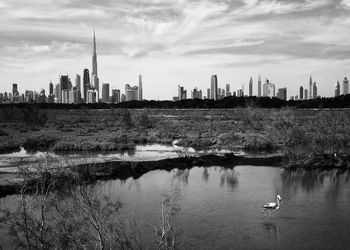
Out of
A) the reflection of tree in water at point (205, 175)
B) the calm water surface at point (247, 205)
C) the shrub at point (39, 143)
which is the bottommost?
the calm water surface at point (247, 205)

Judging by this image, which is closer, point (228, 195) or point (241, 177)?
point (228, 195)

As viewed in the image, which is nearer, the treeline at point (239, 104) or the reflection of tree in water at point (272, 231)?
the reflection of tree in water at point (272, 231)

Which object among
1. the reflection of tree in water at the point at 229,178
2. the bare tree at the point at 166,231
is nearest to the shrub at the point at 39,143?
the reflection of tree in water at the point at 229,178

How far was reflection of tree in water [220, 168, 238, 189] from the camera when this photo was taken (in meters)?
21.0

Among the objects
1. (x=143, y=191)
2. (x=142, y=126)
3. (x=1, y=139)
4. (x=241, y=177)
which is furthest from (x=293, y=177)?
(x=142, y=126)

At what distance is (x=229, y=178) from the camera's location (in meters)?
22.8

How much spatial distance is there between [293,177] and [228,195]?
6098 mm

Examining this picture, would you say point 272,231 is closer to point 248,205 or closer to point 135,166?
point 248,205

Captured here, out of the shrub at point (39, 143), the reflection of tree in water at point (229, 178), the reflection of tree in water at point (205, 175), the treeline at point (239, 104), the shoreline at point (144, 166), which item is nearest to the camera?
the shoreline at point (144, 166)

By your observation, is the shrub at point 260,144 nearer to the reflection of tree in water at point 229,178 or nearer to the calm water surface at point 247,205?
the calm water surface at point 247,205

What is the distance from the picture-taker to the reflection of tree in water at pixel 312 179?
19870 mm

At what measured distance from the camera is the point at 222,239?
12758 mm

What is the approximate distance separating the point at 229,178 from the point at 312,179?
4.29 m

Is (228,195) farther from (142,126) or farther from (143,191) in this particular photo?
(142,126)
